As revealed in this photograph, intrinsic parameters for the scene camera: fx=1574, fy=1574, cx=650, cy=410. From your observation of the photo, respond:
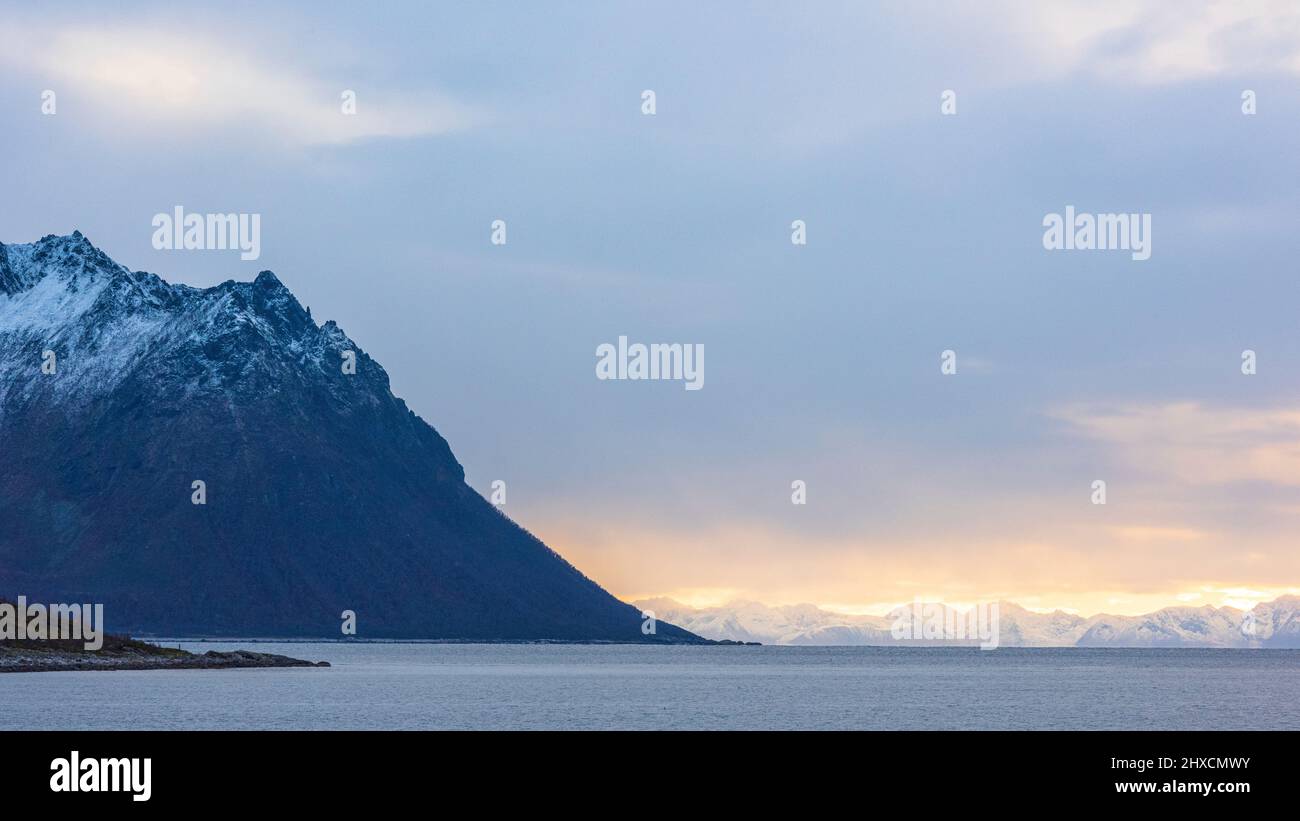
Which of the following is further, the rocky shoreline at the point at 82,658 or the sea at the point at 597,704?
the rocky shoreline at the point at 82,658

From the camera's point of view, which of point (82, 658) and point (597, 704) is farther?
point (82, 658)

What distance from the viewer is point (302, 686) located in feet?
494

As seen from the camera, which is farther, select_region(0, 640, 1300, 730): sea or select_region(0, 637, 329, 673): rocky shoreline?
select_region(0, 637, 329, 673): rocky shoreline
